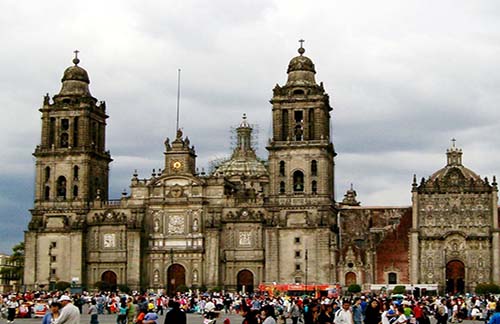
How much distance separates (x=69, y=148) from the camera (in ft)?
293

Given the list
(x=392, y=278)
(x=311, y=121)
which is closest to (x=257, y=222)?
(x=311, y=121)

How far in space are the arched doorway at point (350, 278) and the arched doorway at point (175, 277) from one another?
1413 cm

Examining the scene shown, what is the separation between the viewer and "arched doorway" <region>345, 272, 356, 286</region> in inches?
3265

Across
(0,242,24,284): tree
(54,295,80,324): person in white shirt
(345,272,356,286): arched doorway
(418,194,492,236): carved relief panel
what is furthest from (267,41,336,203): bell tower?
(54,295,80,324): person in white shirt

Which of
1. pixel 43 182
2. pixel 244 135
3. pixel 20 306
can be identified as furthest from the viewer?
pixel 244 135

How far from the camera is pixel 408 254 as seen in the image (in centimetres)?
8288

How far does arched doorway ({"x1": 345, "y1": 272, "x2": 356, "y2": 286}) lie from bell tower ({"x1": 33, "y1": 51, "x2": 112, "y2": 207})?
23.3 m

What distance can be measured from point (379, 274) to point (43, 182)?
30.9 meters

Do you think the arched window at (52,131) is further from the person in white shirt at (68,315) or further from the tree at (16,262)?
the person in white shirt at (68,315)

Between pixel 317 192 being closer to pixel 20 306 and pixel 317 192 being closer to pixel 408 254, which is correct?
pixel 408 254

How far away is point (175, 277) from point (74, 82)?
2021 centimetres

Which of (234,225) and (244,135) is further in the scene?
(244,135)

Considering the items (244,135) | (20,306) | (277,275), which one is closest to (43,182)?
(277,275)

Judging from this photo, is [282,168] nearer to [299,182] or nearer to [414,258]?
[299,182]
